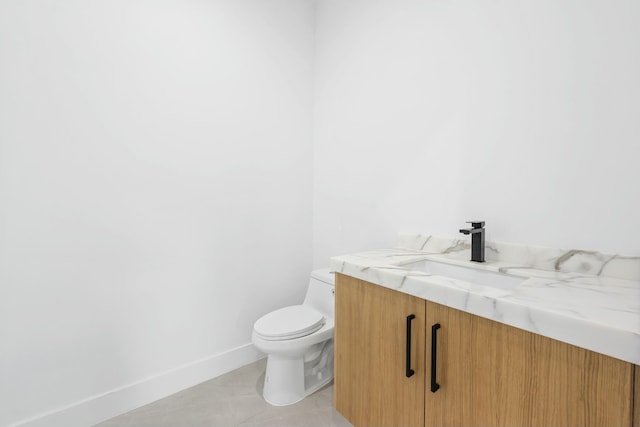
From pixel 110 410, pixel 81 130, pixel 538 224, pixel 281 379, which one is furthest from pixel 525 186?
pixel 110 410

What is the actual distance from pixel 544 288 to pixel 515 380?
1.00 feet

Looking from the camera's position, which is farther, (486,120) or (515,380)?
(486,120)

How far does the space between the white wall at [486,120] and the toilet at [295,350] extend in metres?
0.58

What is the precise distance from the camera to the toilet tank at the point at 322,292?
A: 1.87m

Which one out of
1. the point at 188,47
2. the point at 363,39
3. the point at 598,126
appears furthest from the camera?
the point at 363,39

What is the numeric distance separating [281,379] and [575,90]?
5.91 feet

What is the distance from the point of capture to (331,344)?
5.97 ft

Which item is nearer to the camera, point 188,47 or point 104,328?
point 104,328

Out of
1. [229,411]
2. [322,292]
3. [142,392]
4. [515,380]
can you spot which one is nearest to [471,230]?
[515,380]

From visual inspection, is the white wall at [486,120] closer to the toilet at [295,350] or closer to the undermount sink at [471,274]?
the undermount sink at [471,274]

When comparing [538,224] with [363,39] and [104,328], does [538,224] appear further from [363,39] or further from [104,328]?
[104,328]

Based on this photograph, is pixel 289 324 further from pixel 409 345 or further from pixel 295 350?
pixel 409 345

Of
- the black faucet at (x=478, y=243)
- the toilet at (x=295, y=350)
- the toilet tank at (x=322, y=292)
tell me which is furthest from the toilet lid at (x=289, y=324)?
the black faucet at (x=478, y=243)

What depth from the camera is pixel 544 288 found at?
938 mm
